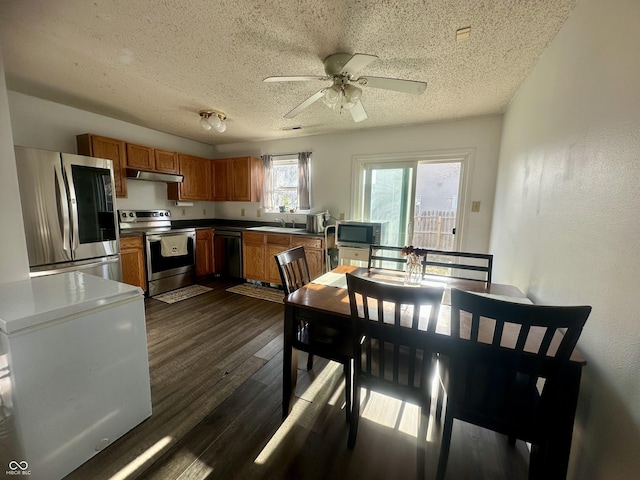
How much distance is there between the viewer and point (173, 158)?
4082mm

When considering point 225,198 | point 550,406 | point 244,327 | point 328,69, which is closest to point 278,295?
point 244,327

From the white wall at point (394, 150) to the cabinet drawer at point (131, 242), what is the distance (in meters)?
1.94

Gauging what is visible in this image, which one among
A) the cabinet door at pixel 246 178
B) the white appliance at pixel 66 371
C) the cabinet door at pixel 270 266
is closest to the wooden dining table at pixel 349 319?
the white appliance at pixel 66 371

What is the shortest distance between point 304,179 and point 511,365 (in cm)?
371

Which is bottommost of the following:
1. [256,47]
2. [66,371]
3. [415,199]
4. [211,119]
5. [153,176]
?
[66,371]

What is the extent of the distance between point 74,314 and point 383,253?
3.50 m

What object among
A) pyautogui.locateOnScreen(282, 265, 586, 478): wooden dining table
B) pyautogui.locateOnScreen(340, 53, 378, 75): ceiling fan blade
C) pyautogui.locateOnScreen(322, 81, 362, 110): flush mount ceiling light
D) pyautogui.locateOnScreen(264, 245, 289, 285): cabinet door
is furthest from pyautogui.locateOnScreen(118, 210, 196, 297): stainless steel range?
pyautogui.locateOnScreen(340, 53, 378, 75): ceiling fan blade

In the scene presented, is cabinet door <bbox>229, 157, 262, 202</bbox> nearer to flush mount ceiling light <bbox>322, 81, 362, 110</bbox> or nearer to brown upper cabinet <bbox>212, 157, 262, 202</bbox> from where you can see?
brown upper cabinet <bbox>212, 157, 262, 202</bbox>

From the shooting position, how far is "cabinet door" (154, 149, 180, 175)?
387 centimetres

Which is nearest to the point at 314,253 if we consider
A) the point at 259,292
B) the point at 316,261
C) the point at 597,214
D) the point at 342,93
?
the point at 316,261

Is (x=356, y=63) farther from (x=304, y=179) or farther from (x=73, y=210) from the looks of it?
(x=73, y=210)

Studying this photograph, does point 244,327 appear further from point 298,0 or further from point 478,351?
point 298,0

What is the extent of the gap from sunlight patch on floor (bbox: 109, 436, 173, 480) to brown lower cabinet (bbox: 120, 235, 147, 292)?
8.31ft

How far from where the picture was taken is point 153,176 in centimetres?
368
